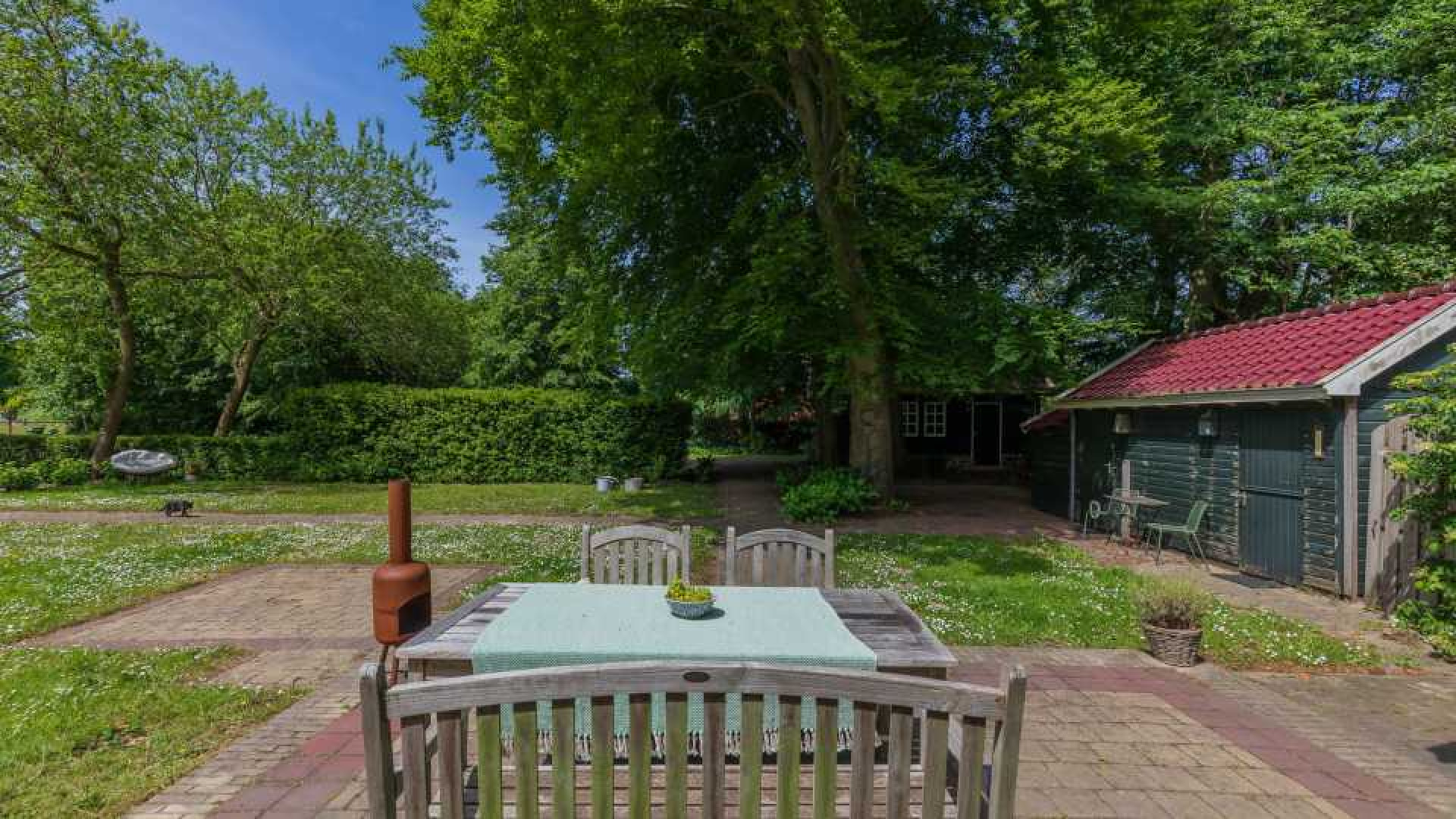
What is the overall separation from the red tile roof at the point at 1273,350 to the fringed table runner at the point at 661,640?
25.4 feet

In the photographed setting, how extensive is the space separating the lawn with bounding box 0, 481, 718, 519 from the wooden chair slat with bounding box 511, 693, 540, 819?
35.4 feet

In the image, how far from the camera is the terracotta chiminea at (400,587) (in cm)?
358

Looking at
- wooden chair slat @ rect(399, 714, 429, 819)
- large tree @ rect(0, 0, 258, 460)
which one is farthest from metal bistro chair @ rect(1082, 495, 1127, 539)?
large tree @ rect(0, 0, 258, 460)

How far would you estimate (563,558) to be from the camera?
866cm

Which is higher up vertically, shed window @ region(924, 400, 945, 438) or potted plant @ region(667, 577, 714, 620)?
shed window @ region(924, 400, 945, 438)

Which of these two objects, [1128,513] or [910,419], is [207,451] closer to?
[910,419]

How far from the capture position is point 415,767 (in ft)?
6.27

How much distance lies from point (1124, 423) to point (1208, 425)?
1.98m

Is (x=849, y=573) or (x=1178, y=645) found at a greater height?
(x=1178, y=645)

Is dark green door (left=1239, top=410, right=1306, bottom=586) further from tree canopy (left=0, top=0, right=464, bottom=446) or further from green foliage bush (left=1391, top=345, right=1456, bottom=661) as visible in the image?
tree canopy (left=0, top=0, right=464, bottom=446)

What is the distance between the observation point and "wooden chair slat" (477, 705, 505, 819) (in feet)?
6.16

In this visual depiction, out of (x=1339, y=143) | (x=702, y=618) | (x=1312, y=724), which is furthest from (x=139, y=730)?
(x=1339, y=143)

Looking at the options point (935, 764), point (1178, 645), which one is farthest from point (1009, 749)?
point (1178, 645)

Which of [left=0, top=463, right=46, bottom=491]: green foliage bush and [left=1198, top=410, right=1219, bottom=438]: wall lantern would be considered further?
[left=0, top=463, right=46, bottom=491]: green foliage bush
